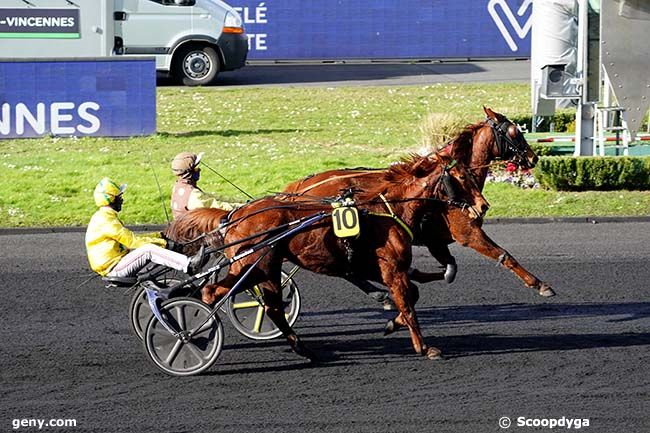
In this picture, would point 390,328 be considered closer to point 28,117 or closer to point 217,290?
point 217,290

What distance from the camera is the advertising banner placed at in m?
21.9

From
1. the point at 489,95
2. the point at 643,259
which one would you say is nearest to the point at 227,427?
the point at 643,259

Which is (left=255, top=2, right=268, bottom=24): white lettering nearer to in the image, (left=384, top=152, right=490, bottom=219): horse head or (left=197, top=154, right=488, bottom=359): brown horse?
(left=384, top=152, right=490, bottom=219): horse head

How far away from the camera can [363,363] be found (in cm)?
823

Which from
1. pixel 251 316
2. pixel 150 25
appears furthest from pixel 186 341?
pixel 150 25

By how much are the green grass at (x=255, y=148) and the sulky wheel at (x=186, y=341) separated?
6334 millimetres

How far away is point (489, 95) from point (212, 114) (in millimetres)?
5594

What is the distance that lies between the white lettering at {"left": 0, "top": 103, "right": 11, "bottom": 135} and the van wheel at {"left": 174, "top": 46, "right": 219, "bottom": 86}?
6.16m

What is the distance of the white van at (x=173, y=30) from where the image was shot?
22.8 meters

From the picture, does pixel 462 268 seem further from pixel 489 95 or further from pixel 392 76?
pixel 392 76

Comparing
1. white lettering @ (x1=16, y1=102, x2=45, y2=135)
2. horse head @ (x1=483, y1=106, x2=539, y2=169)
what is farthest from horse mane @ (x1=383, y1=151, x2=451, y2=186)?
white lettering @ (x1=16, y1=102, x2=45, y2=135)

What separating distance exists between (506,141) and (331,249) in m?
1.76

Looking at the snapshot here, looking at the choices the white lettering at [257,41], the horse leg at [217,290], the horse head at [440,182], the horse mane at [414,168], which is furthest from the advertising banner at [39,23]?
the horse leg at [217,290]

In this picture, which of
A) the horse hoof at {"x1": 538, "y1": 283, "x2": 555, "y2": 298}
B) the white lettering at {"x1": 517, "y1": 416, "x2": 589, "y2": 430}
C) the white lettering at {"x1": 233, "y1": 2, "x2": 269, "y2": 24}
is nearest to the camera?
the white lettering at {"x1": 517, "y1": 416, "x2": 589, "y2": 430}
